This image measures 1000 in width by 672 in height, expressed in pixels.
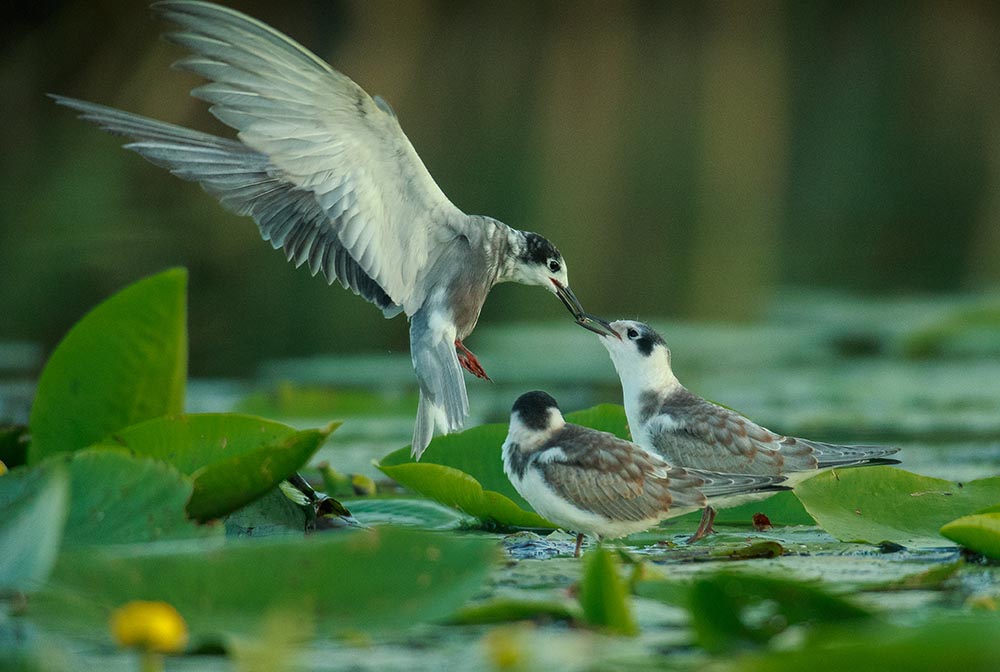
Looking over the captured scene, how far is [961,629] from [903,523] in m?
1.88

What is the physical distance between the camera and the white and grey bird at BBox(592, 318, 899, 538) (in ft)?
14.3

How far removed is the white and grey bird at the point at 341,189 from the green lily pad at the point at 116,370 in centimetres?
88

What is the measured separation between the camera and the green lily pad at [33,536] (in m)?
2.17

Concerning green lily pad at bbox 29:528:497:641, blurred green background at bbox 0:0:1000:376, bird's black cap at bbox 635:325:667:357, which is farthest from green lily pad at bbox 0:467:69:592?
blurred green background at bbox 0:0:1000:376

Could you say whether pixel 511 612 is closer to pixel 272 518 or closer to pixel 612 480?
pixel 272 518

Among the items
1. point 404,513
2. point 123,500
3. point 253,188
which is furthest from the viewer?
point 253,188

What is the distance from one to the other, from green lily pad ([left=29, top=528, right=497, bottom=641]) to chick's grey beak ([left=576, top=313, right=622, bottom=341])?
2.75 metres

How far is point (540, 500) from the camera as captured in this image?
12.6 ft

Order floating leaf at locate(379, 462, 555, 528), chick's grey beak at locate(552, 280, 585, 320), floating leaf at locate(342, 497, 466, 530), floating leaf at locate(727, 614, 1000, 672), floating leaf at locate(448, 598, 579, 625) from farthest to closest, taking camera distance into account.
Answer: chick's grey beak at locate(552, 280, 585, 320) < floating leaf at locate(342, 497, 466, 530) < floating leaf at locate(379, 462, 555, 528) < floating leaf at locate(448, 598, 579, 625) < floating leaf at locate(727, 614, 1000, 672)

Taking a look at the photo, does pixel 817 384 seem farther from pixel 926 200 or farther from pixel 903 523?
pixel 926 200

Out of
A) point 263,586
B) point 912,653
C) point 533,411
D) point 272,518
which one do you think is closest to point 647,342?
point 533,411

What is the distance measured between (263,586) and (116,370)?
3.35 ft

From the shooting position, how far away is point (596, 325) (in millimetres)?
5262

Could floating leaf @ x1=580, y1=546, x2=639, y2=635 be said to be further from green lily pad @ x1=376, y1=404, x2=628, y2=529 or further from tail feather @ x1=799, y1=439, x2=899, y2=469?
tail feather @ x1=799, y1=439, x2=899, y2=469
